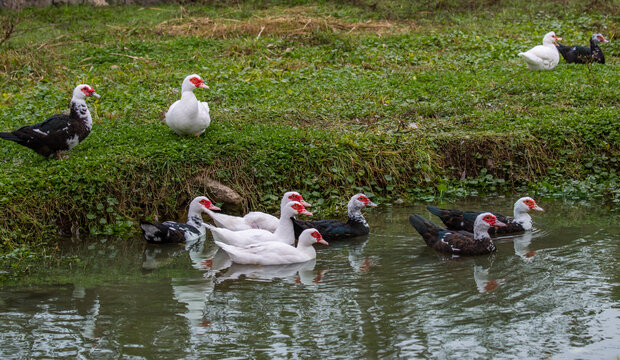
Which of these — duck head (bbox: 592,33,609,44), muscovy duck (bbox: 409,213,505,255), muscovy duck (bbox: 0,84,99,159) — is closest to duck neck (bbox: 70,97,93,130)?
muscovy duck (bbox: 0,84,99,159)

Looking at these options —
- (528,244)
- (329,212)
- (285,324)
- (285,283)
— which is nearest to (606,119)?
(528,244)

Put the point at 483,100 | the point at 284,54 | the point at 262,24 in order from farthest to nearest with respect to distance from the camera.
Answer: the point at 262,24, the point at 284,54, the point at 483,100

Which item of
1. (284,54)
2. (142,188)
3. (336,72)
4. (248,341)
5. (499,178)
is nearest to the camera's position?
(248,341)

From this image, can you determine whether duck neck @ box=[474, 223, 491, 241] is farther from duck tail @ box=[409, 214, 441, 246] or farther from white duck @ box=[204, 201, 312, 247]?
white duck @ box=[204, 201, 312, 247]

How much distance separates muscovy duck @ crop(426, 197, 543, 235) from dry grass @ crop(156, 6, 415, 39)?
849 cm

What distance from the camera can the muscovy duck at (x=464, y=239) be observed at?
26.7 feet

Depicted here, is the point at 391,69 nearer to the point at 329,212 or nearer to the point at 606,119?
the point at 606,119

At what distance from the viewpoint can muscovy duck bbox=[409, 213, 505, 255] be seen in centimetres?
814

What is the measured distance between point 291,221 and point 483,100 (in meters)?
5.01

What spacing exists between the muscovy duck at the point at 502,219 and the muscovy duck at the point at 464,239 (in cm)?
43

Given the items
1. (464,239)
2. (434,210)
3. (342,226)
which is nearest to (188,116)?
(342,226)

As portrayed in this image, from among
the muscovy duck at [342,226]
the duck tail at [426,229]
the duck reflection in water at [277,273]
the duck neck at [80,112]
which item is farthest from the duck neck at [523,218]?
the duck neck at [80,112]

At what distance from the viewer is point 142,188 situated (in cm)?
947

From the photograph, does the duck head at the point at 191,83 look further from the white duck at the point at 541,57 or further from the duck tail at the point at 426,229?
the white duck at the point at 541,57
